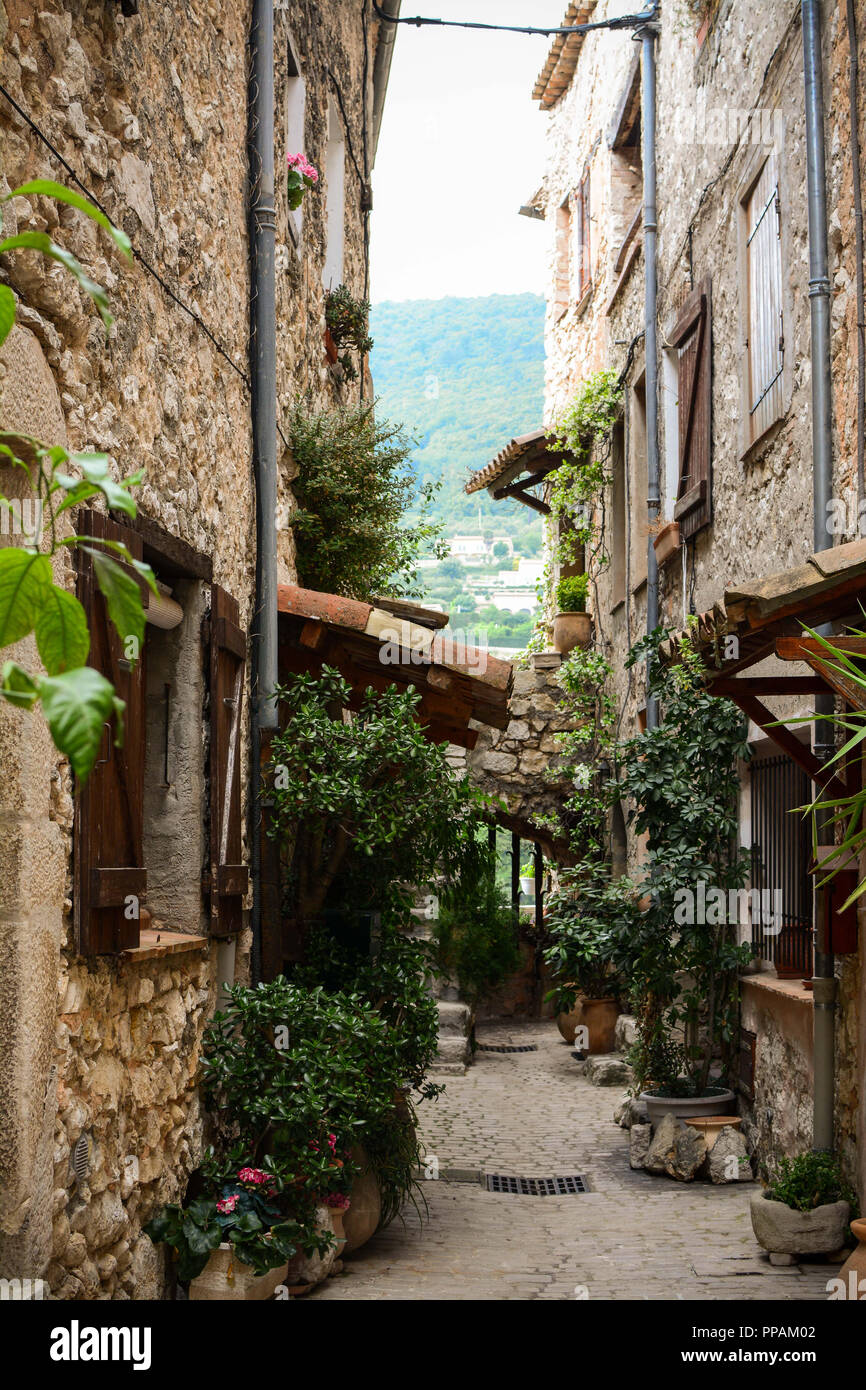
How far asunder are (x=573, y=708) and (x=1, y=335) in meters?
11.6

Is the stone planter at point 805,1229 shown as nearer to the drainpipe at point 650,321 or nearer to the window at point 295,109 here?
the drainpipe at point 650,321

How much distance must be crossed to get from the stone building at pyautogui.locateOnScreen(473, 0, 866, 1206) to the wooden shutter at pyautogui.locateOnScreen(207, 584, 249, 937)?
1926 mm

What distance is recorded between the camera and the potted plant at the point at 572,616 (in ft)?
44.8

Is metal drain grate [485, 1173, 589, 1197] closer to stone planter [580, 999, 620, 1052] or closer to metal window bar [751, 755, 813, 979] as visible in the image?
metal window bar [751, 755, 813, 979]

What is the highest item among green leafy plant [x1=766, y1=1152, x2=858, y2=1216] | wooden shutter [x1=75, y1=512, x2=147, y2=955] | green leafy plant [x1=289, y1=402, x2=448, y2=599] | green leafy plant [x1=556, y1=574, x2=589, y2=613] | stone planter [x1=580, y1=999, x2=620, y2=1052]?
green leafy plant [x1=556, y1=574, x2=589, y2=613]

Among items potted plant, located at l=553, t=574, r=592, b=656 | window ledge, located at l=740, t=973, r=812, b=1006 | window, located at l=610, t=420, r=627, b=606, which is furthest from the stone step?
window ledge, located at l=740, t=973, r=812, b=1006

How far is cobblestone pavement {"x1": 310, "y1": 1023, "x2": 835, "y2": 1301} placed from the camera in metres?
4.82

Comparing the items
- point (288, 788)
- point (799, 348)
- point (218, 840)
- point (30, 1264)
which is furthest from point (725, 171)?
point (30, 1264)

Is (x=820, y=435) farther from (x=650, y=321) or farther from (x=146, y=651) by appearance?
(x=650, y=321)

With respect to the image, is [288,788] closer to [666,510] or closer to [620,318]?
[666,510]

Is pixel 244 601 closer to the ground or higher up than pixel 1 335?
higher up

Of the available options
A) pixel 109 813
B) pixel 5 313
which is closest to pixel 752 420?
pixel 109 813

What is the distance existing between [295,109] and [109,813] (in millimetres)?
5491
